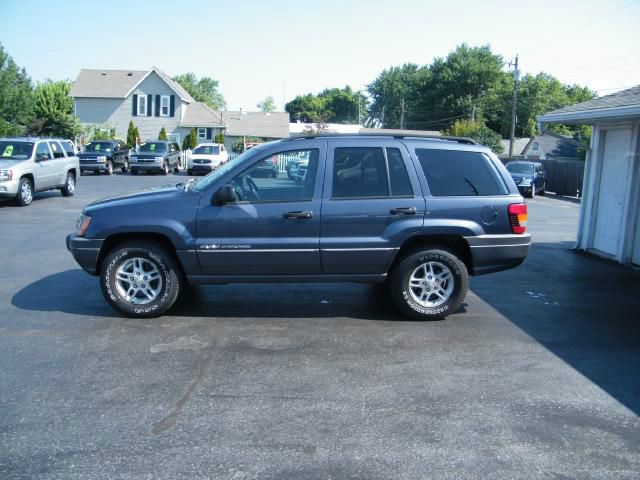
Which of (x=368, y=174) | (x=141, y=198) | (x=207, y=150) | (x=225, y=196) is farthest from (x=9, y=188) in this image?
(x=207, y=150)

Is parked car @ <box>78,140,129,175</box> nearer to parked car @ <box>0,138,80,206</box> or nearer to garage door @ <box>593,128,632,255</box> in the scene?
parked car @ <box>0,138,80,206</box>

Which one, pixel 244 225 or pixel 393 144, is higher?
pixel 393 144

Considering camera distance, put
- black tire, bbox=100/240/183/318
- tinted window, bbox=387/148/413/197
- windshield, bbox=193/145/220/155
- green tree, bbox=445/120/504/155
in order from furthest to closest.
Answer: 1. green tree, bbox=445/120/504/155
2. windshield, bbox=193/145/220/155
3. tinted window, bbox=387/148/413/197
4. black tire, bbox=100/240/183/318

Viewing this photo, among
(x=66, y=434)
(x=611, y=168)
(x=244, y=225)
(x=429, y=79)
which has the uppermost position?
(x=429, y=79)

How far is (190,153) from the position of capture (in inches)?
1438

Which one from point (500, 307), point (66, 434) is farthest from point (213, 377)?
point (500, 307)

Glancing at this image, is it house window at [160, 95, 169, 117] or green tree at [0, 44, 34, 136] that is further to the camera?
house window at [160, 95, 169, 117]

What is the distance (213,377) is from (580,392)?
294 centimetres

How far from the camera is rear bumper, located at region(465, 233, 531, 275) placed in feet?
21.5

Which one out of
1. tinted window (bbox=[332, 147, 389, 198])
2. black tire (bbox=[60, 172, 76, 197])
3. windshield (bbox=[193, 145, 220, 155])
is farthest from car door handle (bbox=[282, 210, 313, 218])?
windshield (bbox=[193, 145, 220, 155])

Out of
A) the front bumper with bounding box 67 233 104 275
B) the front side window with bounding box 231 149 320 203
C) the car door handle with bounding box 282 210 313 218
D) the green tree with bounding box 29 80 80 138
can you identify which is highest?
the green tree with bounding box 29 80 80 138

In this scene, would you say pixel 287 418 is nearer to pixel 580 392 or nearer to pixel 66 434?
pixel 66 434

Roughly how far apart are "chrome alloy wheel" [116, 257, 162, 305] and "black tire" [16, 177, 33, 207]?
11.4 metres

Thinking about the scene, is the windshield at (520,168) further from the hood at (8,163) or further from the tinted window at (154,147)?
the hood at (8,163)
